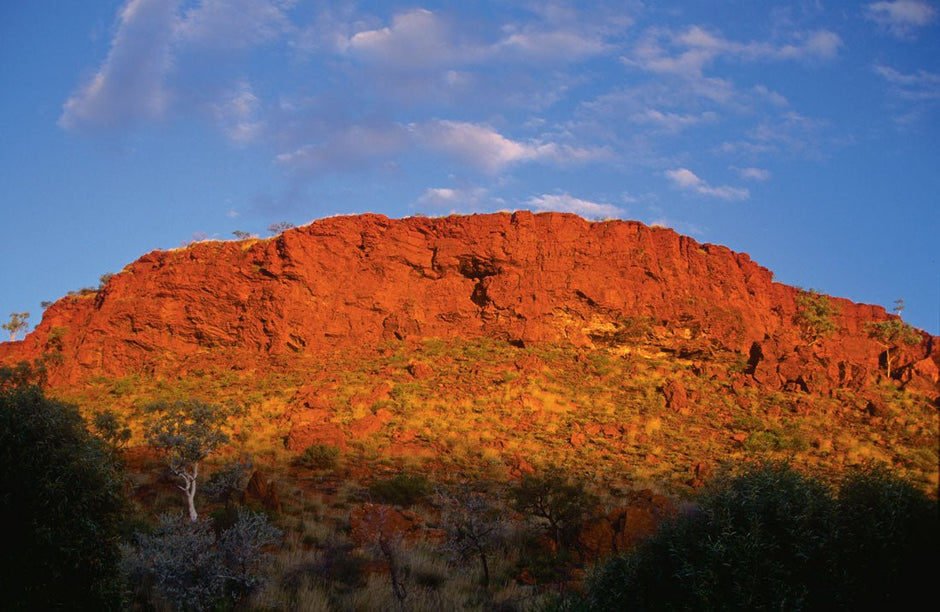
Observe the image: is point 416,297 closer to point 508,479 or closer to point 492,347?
point 492,347

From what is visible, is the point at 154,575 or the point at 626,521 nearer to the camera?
the point at 154,575

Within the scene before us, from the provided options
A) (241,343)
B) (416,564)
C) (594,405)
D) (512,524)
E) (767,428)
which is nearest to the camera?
(416,564)

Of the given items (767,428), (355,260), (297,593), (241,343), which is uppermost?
(355,260)

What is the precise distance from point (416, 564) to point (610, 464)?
14012mm

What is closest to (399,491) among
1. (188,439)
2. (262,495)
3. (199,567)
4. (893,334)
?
(262,495)

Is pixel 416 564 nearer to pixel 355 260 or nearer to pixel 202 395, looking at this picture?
pixel 202 395

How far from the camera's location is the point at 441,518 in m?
16.0

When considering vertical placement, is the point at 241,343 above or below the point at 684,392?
above

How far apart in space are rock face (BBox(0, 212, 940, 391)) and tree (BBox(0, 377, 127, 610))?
86.0 ft

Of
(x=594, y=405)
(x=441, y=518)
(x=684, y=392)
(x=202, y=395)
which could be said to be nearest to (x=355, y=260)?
(x=202, y=395)

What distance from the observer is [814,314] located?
3928 centimetres

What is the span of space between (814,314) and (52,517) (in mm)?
42227

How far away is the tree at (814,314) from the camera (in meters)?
38.7

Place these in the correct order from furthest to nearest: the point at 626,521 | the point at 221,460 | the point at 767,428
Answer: the point at 767,428, the point at 221,460, the point at 626,521
